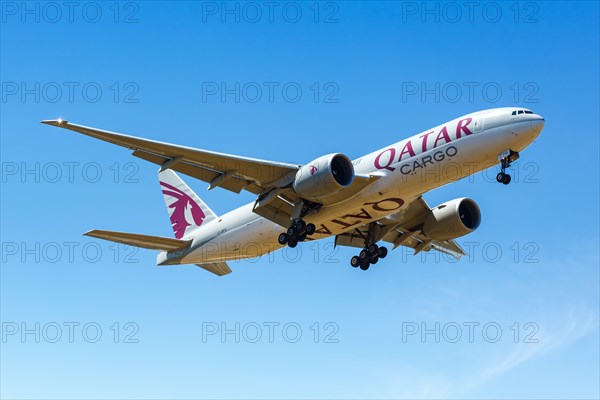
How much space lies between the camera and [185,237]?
137 ft

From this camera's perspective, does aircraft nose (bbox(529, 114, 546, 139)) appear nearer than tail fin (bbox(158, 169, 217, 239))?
Yes

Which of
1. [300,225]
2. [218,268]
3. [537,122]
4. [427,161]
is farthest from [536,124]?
[218,268]

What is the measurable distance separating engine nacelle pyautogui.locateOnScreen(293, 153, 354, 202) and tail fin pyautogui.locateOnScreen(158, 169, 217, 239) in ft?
31.2

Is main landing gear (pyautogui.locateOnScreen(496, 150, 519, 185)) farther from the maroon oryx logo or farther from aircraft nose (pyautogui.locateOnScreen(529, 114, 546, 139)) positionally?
the maroon oryx logo

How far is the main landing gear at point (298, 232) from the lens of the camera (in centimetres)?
3525

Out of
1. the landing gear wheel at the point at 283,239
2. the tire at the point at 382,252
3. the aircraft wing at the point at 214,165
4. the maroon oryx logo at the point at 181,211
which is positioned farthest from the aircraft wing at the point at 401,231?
the maroon oryx logo at the point at 181,211

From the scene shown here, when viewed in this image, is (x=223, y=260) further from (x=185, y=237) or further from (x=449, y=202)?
(x=449, y=202)

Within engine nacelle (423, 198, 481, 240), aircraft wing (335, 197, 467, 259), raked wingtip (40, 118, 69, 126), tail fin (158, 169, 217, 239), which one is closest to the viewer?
raked wingtip (40, 118, 69, 126)

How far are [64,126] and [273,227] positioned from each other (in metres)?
10.2

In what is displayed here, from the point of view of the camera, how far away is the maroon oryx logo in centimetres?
4328

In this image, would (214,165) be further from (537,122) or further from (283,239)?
(537,122)

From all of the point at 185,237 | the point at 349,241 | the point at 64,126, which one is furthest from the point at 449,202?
the point at 64,126

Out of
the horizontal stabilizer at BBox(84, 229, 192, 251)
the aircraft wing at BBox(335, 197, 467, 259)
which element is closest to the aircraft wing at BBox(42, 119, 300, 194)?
the horizontal stabilizer at BBox(84, 229, 192, 251)

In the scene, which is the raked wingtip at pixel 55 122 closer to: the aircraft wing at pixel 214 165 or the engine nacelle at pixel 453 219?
the aircraft wing at pixel 214 165
